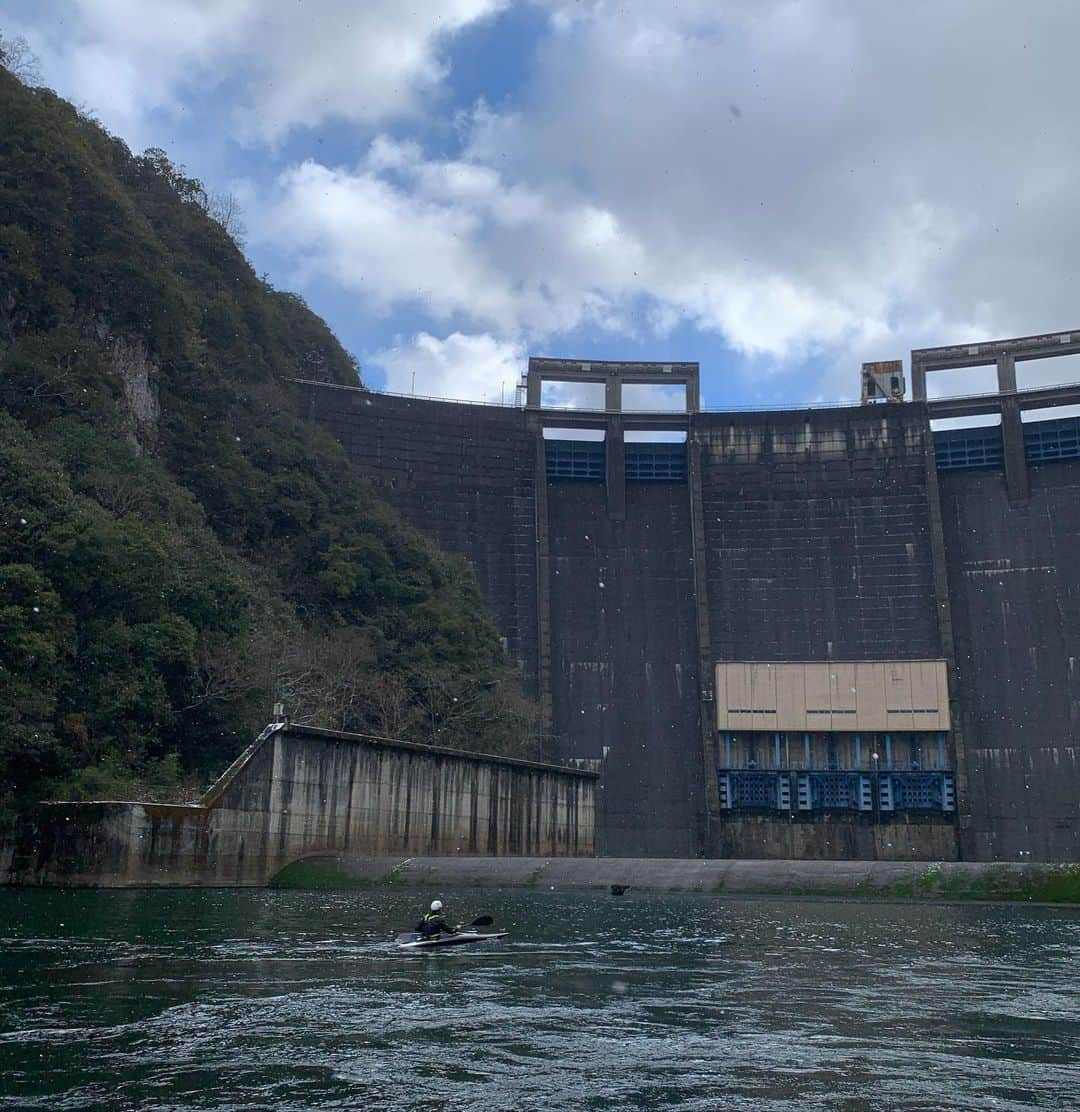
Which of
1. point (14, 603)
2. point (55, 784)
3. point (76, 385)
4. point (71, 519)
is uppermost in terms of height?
point (76, 385)

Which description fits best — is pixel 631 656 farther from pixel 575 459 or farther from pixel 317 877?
pixel 317 877

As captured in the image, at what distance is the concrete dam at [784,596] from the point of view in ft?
185

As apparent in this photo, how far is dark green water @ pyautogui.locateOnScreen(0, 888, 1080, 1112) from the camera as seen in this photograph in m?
8.90

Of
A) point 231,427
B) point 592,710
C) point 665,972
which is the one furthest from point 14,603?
point 592,710

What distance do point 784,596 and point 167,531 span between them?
34948 mm

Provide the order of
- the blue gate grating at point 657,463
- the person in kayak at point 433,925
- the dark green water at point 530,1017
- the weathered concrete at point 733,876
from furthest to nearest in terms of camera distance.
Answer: the blue gate grating at point 657,463
the weathered concrete at point 733,876
the person in kayak at point 433,925
the dark green water at point 530,1017

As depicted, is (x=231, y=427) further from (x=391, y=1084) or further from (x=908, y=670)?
(x=391, y=1084)

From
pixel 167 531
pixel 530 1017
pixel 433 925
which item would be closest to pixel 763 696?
pixel 167 531

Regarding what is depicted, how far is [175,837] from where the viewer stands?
26.8 metres

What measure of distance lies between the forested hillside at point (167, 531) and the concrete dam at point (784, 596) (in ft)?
23.0

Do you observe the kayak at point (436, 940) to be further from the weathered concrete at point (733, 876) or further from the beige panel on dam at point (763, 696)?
the beige panel on dam at point (763, 696)

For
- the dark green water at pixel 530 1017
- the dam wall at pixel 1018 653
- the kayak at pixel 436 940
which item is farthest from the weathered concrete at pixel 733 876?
the dam wall at pixel 1018 653

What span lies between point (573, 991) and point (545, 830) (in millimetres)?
28636

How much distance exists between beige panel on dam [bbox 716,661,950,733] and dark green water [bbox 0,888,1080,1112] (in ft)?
120
